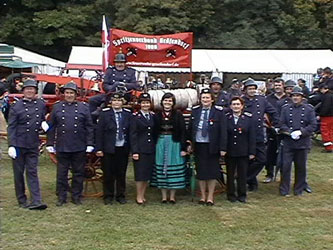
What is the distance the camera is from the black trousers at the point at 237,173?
8.19 metres

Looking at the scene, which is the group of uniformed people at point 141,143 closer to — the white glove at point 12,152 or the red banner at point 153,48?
the white glove at point 12,152

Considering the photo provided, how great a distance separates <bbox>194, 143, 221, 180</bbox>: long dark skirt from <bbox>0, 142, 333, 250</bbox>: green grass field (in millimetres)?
418

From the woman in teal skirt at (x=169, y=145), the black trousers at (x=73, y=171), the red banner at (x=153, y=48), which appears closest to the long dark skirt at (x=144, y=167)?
the woman in teal skirt at (x=169, y=145)

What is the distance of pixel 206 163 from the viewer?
7.96m

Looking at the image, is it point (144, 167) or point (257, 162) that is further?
point (257, 162)

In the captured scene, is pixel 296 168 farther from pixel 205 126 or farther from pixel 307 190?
pixel 205 126

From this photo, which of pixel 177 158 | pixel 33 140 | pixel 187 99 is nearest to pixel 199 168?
pixel 177 158

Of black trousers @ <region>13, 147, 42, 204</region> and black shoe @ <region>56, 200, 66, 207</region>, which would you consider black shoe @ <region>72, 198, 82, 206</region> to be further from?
black trousers @ <region>13, 147, 42, 204</region>

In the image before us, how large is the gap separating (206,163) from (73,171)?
1.80 metres

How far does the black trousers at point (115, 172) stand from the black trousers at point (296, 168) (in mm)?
2383

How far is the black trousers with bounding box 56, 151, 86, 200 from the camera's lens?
310 inches

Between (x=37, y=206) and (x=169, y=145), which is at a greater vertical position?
(x=169, y=145)

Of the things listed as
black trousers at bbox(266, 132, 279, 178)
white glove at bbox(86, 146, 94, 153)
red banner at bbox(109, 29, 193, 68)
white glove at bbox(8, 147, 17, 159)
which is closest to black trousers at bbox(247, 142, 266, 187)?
black trousers at bbox(266, 132, 279, 178)

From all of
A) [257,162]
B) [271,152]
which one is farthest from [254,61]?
[257,162]
